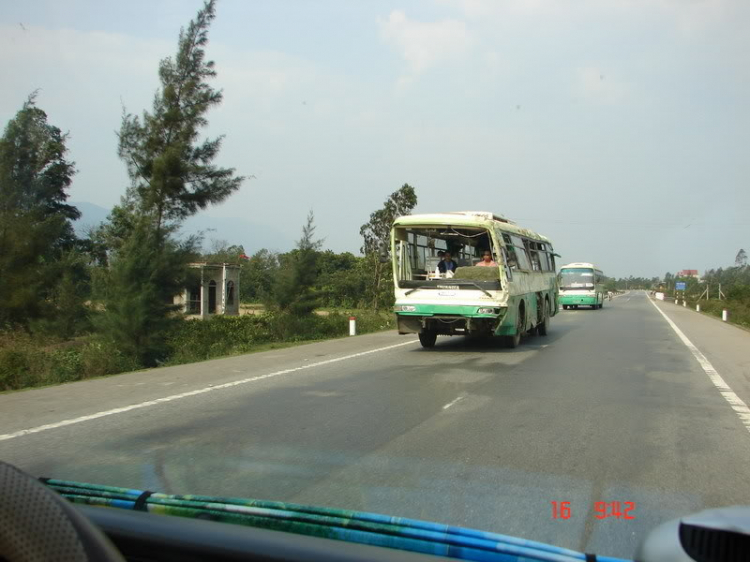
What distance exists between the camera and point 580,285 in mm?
46375

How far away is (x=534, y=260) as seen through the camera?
1928 cm

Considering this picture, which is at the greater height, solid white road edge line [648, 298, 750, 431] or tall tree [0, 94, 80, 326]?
tall tree [0, 94, 80, 326]

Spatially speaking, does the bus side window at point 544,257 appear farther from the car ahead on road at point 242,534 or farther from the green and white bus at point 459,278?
the car ahead on road at point 242,534

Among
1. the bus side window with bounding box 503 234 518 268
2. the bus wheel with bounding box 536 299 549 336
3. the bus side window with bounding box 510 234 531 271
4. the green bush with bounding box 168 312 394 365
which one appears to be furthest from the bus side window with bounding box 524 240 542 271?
the green bush with bounding box 168 312 394 365

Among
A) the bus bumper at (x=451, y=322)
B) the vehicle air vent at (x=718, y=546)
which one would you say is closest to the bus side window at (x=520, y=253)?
the bus bumper at (x=451, y=322)

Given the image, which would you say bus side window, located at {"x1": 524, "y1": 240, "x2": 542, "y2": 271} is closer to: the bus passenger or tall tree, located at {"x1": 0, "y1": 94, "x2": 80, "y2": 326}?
the bus passenger

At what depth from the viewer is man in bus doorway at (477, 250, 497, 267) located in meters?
15.1

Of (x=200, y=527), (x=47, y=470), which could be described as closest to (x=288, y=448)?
(x=47, y=470)

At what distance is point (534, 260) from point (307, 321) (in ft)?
36.6

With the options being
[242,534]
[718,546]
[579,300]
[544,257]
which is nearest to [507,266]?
[544,257]

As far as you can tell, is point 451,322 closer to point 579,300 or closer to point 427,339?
point 427,339

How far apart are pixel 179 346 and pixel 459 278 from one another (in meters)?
11.5

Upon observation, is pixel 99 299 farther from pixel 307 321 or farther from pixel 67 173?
pixel 67 173

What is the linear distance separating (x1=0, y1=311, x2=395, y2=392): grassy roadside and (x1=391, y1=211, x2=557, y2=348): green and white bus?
4627 mm
